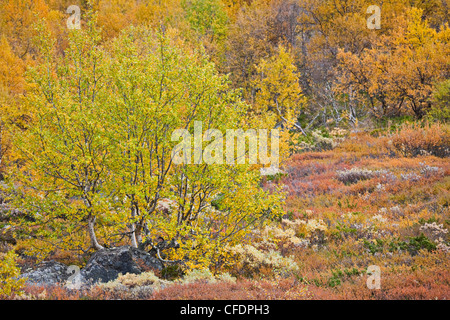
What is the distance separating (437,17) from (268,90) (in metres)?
24.0

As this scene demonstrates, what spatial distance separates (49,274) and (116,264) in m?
1.87

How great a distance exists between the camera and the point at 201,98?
26.3ft

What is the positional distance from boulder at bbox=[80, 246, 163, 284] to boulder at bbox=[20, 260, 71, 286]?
2.61 feet

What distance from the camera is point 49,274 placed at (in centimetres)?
802

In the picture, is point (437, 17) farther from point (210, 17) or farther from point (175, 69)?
point (175, 69)

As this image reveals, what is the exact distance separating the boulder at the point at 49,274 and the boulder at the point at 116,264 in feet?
2.61
